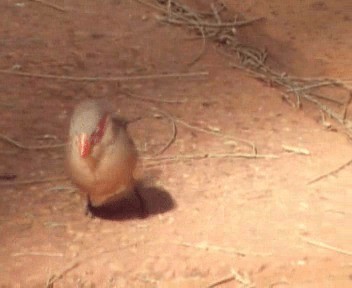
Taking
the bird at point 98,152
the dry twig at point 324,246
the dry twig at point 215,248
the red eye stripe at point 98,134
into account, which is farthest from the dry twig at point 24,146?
the dry twig at point 324,246

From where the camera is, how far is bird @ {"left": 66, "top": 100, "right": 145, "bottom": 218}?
9.86 feet

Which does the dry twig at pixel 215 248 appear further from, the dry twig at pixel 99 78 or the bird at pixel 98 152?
the dry twig at pixel 99 78

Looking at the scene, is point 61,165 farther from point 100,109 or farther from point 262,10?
point 262,10

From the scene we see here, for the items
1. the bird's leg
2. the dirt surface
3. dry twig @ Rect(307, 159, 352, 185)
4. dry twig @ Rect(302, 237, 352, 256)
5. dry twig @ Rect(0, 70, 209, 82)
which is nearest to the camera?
the dirt surface

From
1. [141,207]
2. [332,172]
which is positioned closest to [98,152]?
[141,207]

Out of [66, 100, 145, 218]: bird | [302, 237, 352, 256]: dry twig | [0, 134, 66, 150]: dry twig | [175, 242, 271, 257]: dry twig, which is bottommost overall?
[0, 134, 66, 150]: dry twig

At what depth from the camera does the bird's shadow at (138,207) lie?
3344 mm

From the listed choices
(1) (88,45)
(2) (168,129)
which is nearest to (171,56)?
(1) (88,45)

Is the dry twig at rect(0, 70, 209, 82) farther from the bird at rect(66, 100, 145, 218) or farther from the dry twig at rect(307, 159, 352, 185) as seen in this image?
the bird at rect(66, 100, 145, 218)

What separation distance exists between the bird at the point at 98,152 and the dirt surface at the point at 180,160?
0.20m

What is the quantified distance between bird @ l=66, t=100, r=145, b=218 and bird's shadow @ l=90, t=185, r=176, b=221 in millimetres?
172

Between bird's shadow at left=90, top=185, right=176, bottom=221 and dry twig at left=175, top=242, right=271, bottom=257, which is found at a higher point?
dry twig at left=175, top=242, right=271, bottom=257

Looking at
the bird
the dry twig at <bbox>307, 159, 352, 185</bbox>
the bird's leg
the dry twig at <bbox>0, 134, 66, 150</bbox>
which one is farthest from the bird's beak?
the dry twig at <bbox>307, 159, 352, 185</bbox>

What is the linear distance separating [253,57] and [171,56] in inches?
21.0
